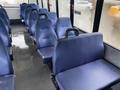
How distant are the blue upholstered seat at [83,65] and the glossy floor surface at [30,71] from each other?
0.34 meters

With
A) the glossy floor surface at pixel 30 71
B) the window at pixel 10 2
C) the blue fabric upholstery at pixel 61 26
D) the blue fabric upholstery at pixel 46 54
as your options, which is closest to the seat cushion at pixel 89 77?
the glossy floor surface at pixel 30 71

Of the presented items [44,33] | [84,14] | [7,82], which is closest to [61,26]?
[44,33]

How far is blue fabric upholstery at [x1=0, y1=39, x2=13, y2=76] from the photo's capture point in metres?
1.62

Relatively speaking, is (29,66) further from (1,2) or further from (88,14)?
(1,2)

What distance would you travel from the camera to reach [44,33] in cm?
282

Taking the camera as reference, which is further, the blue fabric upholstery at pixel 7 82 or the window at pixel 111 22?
the window at pixel 111 22

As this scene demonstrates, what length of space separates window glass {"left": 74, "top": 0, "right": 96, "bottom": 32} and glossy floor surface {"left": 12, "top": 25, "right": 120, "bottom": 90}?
1.18 metres

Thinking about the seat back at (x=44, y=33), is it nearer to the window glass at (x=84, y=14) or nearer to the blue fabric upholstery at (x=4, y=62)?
the window glass at (x=84, y=14)

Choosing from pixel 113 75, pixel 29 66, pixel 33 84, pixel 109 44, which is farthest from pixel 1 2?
pixel 113 75

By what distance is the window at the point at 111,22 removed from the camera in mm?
2074

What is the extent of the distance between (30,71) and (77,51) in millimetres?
1383

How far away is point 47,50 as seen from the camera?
2.69 meters

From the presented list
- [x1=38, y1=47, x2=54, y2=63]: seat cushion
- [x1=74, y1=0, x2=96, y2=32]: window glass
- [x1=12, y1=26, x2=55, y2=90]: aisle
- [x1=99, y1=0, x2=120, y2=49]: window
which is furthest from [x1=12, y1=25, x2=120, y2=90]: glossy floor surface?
[x1=74, y1=0, x2=96, y2=32]: window glass

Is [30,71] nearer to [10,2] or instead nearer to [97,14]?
[97,14]
